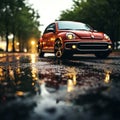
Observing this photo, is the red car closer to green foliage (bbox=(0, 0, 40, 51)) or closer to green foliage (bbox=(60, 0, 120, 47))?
green foliage (bbox=(60, 0, 120, 47))

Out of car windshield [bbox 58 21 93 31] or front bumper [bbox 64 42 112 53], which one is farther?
car windshield [bbox 58 21 93 31]

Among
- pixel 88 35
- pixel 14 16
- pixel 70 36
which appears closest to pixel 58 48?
pixel 70 36

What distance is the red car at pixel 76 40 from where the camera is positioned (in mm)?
12594

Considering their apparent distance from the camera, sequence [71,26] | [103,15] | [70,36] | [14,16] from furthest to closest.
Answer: [14,16] → [103,15] → [71,26] → [70,36]

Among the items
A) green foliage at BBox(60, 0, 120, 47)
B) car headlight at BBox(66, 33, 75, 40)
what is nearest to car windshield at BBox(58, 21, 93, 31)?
car headlight at BBox(66, 33, 75, 40)

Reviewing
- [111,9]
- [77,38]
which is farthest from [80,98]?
[111,9]

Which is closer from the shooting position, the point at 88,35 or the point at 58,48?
the point at 88,35

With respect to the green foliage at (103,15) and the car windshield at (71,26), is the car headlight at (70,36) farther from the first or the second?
the green foliage at (103,15)

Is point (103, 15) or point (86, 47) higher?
point (103, 15)

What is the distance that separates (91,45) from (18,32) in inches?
1915

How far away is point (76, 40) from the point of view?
1252cm

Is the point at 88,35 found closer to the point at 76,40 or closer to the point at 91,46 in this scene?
the point at 91,46

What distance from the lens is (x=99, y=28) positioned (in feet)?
146

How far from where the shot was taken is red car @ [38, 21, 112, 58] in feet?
41.3
